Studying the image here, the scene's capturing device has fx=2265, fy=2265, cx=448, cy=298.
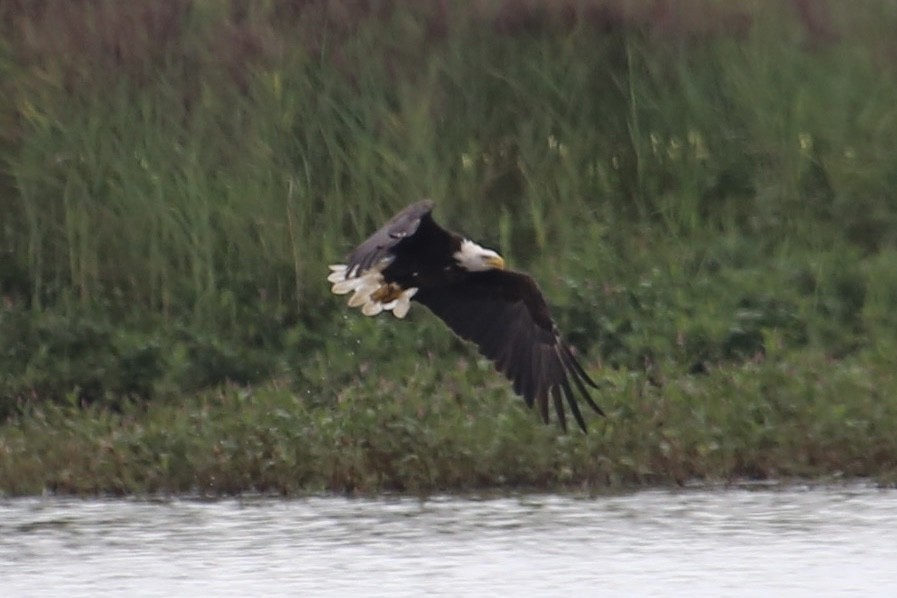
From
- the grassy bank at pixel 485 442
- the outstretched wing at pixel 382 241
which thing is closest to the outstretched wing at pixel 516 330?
the grassy bank at pixel 485 442

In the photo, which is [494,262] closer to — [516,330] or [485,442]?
[516,330]

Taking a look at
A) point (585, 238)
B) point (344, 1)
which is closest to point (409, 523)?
point (585, 238)

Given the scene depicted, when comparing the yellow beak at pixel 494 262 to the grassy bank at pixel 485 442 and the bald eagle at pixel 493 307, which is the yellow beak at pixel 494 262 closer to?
the bald eagle at pixel 493 307

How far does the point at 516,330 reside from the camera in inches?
342

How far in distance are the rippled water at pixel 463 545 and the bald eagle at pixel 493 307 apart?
0.50 m

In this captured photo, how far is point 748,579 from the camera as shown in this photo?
7.43 metres

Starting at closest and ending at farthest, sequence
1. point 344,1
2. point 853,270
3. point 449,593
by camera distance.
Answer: point 449,593, point 853,270, point 344,1

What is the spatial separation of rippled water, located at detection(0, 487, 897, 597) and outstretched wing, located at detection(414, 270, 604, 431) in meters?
0.47

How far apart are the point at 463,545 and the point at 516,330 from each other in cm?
102

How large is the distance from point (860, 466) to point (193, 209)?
3.69 metres

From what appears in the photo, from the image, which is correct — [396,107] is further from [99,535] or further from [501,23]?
[99,535]

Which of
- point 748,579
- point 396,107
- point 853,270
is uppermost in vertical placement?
point 396,107

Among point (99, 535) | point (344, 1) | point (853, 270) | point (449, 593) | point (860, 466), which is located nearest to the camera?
point (449, 593)

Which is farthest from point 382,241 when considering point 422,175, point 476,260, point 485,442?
point 422,175
